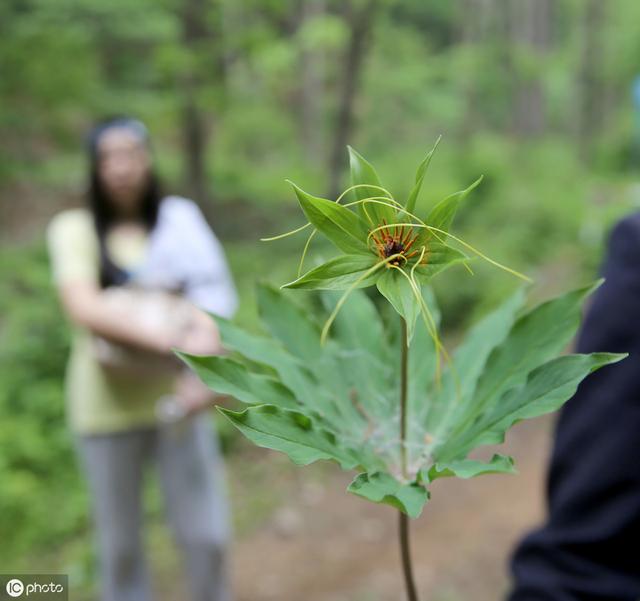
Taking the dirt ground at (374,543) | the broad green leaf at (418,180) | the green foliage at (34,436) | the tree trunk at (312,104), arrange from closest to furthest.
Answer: the broad green leaf at (418,180)
the dirt ground at (374,543)
the green foliage at (34,436)
the tree trunk at (312,104)

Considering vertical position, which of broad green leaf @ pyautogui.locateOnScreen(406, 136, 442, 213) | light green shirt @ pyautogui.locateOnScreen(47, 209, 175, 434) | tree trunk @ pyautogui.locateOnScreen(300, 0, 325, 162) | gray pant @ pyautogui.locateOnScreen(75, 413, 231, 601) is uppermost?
broad green leaf @ pyautogui.locateOnScreen(406, 136, 442, 213)

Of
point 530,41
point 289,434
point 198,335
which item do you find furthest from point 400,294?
point 530,41

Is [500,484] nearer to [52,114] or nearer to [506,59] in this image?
[506,59]

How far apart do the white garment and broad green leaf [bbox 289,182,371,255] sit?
2204mm

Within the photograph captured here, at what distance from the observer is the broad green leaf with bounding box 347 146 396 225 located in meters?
0.55

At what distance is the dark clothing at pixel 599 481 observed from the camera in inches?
46.7

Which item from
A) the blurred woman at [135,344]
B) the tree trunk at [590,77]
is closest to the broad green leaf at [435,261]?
the blurred woman at [135,344]

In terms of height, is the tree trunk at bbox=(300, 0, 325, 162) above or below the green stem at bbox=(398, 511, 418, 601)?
below

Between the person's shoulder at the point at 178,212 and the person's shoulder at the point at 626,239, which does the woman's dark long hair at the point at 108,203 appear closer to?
the person's shoulder at the point at 178,212

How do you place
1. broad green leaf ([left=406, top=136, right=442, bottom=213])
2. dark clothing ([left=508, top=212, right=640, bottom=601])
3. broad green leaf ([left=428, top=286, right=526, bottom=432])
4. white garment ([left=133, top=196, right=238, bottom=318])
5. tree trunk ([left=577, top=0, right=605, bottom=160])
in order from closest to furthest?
broad green leaf ([left=406, top=136, right=442, bottom=213]) < broad green leaf ([left=428, top=286, right=526, bottom=432]) < dark clothing ([left=508, top=212, right=640, bottom=601]) < white garment ([left=133, top=196, right=238, bottom=318]) < tree trunk ([left=577, top=0, right=605, bottom=160])

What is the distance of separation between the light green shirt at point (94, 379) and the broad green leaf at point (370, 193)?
7.72 ft

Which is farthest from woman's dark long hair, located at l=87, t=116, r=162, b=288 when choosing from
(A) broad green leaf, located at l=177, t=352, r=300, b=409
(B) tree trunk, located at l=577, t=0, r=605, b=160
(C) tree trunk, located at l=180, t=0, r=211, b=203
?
(B) tree trunk, located at l=577, t=0, r=605, b=160

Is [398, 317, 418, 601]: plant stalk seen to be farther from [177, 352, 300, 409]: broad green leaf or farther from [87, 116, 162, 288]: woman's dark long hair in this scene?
[87, 116, 162, 288]: woman's dark long hair

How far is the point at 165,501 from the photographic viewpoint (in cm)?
310
